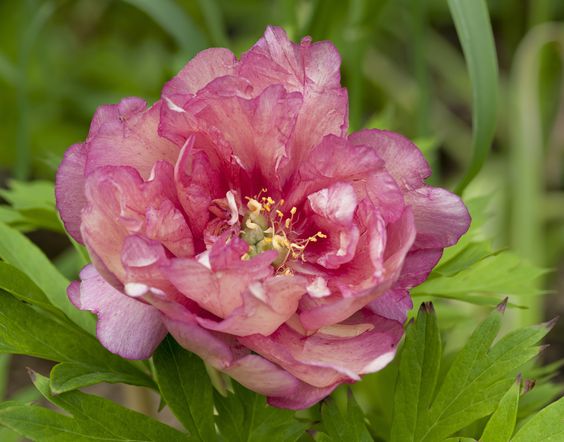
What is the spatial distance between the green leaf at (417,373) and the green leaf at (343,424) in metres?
0.03

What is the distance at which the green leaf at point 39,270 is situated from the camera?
73 centimetres

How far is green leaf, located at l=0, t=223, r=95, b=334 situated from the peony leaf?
0.81 feet

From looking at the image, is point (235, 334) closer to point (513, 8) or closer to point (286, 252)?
point (286, 252)

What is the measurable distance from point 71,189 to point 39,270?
0.48 ft

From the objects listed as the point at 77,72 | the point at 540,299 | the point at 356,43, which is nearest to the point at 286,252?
the point at 356,43

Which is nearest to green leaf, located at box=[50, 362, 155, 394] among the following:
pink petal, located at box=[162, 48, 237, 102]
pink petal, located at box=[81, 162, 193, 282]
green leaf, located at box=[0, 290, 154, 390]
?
green leaf, located at box=[0, 290, 154, 390]

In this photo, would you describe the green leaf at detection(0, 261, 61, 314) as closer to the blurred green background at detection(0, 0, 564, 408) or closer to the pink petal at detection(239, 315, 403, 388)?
the pink petal at detection(239, 315, 403, 388)

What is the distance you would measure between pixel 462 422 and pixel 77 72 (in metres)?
1.52

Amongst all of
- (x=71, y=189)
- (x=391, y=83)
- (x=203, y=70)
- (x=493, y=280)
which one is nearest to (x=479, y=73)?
(x=493, y=280)

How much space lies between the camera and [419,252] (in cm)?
62

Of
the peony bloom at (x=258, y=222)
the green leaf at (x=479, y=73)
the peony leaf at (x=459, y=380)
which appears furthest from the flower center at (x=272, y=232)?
the green leaf at (x=479, y=73)

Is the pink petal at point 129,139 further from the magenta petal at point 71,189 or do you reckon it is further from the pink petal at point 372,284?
the pink petal at point 372,284

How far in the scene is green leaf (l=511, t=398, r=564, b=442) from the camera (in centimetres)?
62

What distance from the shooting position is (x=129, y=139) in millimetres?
631
